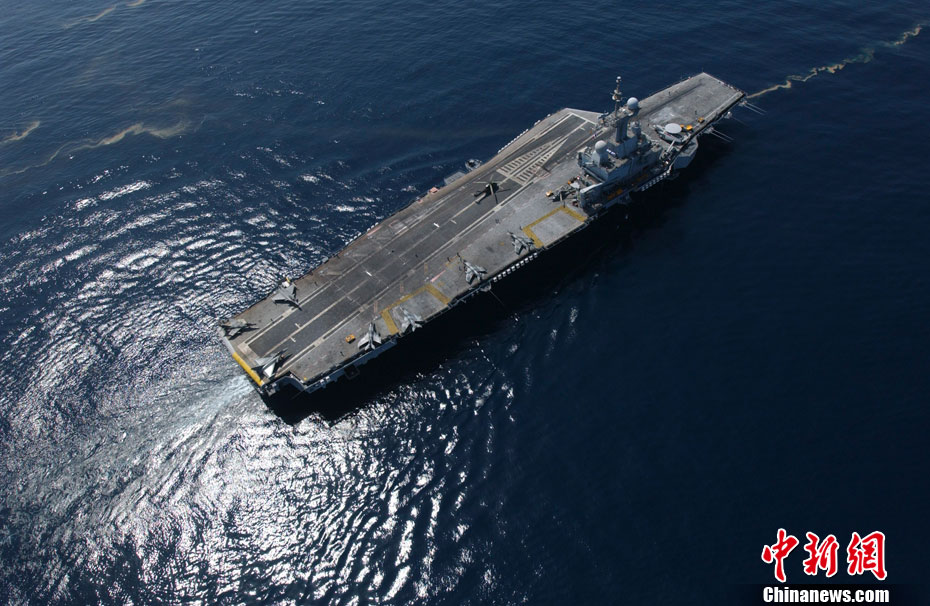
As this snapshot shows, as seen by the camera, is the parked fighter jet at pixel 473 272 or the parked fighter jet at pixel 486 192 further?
the parked fighter jet at pixel 486 192

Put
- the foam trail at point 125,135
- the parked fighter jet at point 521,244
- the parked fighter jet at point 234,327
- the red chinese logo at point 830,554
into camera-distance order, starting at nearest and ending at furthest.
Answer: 1. the red chinese logo at point 830,554
2. the parked fighter jet at point 234,327
3. the parked fighter jet at point 521,244
4. the foam trail at point 125,135

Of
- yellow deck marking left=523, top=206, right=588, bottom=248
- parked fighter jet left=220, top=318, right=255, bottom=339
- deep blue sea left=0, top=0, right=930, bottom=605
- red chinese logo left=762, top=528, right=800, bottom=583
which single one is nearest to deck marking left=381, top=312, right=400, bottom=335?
deep blue sea left=0, top=0, right=930, bottom=605

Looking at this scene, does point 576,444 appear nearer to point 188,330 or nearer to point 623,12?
point 188,330

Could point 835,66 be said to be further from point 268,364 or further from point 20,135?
point 20,135

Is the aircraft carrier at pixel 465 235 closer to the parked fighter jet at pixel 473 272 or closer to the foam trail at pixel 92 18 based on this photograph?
the parked fighter jet at pixel 473 272

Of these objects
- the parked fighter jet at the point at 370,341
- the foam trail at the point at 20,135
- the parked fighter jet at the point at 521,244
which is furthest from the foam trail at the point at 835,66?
the foam trail at the point at 20,135

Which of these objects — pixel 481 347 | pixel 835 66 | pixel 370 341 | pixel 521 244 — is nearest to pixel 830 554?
pixel 481 347
